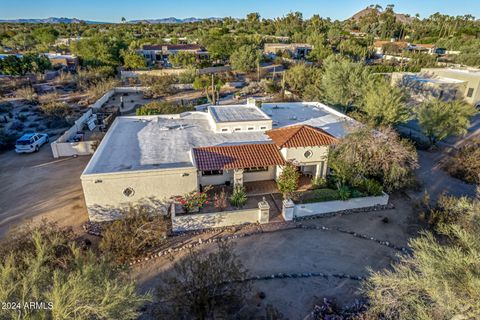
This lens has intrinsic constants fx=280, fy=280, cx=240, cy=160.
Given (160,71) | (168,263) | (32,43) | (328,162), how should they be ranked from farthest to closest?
(32,43) < (160,71) < (328,162) < (168,263)

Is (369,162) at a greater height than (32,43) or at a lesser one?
lesser

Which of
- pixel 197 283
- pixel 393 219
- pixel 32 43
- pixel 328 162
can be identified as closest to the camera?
pixel 197 283

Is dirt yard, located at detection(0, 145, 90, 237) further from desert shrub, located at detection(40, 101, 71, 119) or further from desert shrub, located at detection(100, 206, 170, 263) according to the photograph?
desert shrub, located at detection(40, 101, 71, 119)

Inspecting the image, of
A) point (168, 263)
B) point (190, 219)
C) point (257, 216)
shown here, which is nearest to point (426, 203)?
point (257, 216)

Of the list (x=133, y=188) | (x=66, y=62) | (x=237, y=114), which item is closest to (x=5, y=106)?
(x=66, y=62)

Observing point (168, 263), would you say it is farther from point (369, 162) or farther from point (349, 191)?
point (369, 162)

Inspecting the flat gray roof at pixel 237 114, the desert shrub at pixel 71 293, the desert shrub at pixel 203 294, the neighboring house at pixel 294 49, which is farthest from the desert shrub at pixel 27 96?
the neighboring house at pixel 294 49

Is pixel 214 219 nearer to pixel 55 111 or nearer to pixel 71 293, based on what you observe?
pixel 71 293
